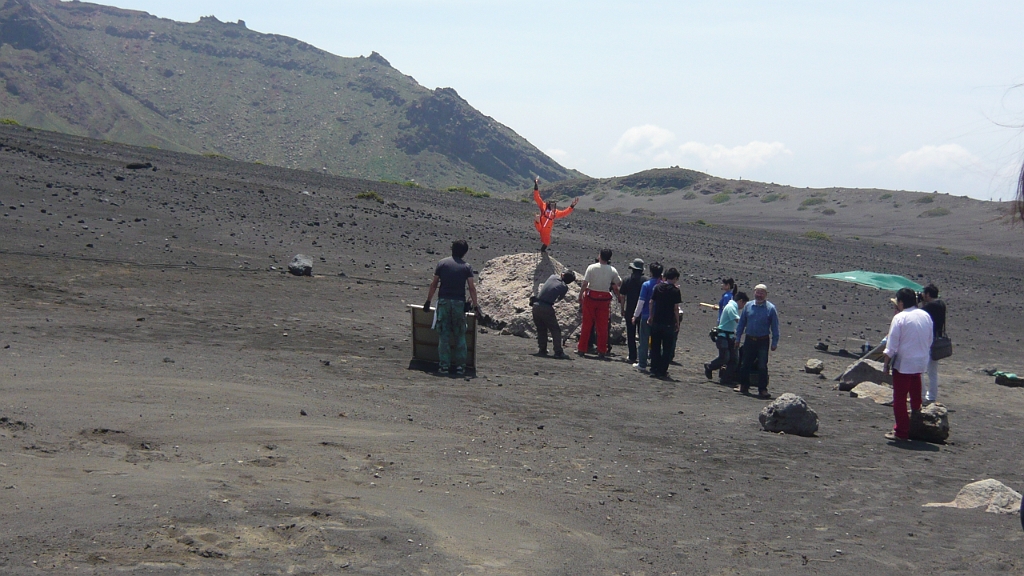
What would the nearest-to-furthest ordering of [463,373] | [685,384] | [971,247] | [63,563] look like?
[63,563]
[463,373]
[685,384]
[971,247]

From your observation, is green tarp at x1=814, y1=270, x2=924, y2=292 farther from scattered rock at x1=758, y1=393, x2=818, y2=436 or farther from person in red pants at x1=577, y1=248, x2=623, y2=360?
scattered rock at x1=758, y1=393, x2=818, y2=436

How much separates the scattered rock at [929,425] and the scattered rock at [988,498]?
2.42 meters

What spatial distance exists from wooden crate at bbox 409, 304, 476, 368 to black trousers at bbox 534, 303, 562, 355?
2.02 meters

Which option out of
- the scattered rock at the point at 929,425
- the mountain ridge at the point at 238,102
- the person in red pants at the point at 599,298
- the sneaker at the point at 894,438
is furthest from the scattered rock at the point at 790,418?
the mountain ridge at the point at 238,102

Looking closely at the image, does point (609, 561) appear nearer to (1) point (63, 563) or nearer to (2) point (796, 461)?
(1) point (63, 563)

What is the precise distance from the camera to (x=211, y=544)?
4910 millimetres

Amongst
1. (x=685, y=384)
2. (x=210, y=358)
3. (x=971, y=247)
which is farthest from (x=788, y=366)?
(x=971, y=247)

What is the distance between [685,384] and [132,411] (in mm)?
7542

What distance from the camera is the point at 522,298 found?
15273mm

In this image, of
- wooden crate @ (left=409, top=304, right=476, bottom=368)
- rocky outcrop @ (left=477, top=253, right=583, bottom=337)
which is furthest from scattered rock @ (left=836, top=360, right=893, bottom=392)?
wooden crate @ (left=409, top=304, right=476, bottom=368)

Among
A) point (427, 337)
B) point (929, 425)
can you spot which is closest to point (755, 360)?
point (929, 425)

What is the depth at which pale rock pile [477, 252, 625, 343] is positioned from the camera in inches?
588

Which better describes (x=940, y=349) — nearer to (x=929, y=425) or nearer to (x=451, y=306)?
(x=929, y=425)

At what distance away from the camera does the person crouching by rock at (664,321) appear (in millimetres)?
12477
